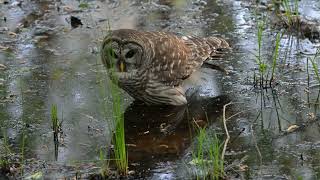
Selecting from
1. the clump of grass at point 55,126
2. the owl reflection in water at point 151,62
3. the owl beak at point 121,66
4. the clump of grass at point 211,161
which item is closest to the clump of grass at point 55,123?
the clump of grass at point 55,126

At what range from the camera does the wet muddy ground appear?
19.2 ft

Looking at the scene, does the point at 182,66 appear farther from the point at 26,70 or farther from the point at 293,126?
the point at 26,70

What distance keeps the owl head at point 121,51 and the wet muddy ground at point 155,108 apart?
0.45m

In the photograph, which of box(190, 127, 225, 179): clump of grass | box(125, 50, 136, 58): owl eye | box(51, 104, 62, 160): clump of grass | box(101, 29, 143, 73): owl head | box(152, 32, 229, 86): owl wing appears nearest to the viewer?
box(190, 127, 225, 179): clump of grass

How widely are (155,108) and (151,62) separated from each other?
50 centimetres

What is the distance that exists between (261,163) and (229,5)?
5008 millimetres

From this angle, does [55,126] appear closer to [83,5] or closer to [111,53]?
[111,53]

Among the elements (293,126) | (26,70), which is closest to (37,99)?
(26,70)

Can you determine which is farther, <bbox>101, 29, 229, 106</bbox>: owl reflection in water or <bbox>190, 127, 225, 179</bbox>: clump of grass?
<bbox>101, 29, 229, 106</bbox>: owl reflection in water

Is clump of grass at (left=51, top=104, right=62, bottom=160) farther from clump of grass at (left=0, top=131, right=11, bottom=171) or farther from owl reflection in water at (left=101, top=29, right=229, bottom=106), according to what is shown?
owl reflection in water at (left=101, top=29, right=229, bottom=106)

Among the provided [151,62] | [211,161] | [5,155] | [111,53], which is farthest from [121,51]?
[211,161]

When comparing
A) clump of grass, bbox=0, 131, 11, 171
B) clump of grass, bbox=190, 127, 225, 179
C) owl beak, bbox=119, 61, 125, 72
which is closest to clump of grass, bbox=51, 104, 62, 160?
clump of grass, bbox=0, 131, 11, 171

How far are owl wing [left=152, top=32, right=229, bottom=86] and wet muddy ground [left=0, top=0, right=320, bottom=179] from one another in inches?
10.4

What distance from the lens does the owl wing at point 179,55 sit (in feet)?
23.0
